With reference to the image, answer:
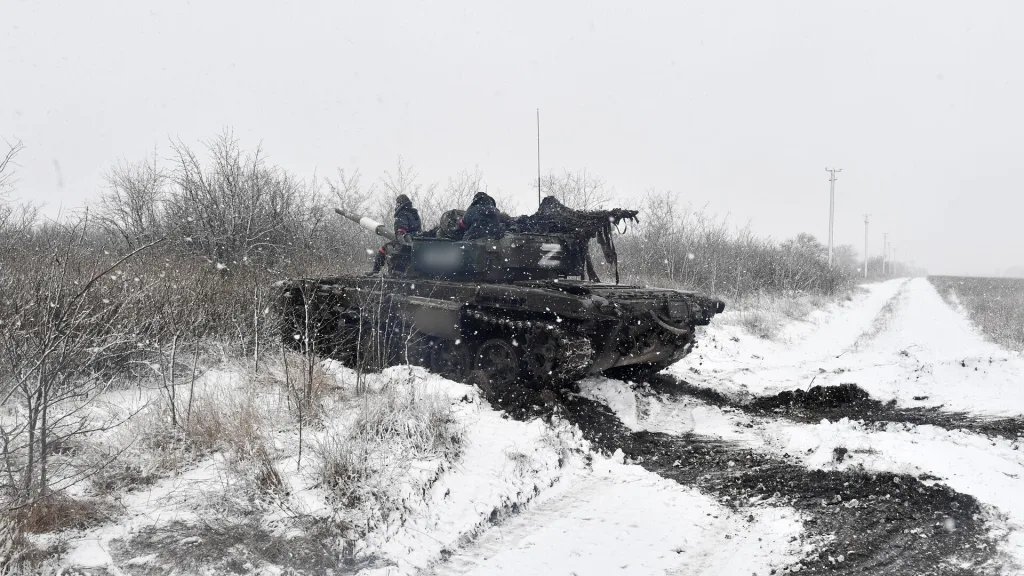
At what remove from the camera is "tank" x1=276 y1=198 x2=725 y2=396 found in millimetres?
6027

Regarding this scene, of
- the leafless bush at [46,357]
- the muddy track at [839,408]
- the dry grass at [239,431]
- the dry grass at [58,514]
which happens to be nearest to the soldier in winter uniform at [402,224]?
the leafless bush at [46,357]

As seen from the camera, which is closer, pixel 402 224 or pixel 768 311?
pixel 402 224

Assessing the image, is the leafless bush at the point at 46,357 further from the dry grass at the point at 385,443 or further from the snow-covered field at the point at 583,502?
the dry grass at the point at 385,443

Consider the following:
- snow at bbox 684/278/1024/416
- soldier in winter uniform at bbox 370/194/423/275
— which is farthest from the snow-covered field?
soldier in winter uniform at bbox 370/194/423/275

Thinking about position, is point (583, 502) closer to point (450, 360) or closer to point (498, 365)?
point (498, 365)

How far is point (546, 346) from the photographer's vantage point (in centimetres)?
600

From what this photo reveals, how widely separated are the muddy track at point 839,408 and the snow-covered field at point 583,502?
0.13m

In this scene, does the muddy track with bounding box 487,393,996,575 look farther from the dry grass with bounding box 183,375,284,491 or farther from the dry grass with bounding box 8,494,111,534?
the dry grass with bounding box 8,494,111,534

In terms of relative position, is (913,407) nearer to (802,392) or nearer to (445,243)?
(802,392)

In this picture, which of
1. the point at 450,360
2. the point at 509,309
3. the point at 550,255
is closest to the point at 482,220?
the point at 550,255

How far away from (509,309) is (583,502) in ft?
8.51

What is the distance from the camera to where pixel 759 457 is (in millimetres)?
4852

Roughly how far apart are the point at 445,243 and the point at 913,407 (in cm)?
525

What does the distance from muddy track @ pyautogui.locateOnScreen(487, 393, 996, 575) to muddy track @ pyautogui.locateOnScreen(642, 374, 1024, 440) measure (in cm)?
147
